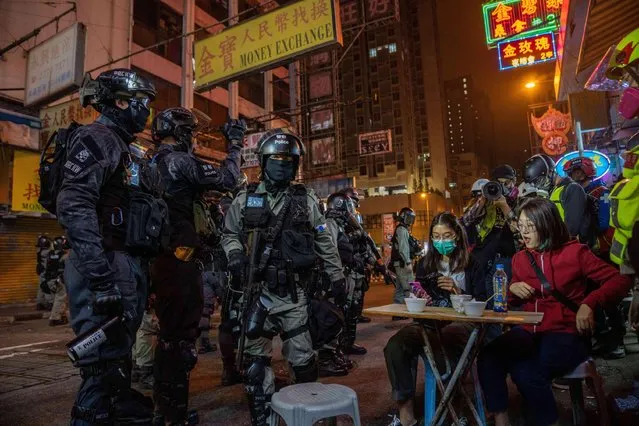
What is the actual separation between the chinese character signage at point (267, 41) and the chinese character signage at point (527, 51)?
427 inches

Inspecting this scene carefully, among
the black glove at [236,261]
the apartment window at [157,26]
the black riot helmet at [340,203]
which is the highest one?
the apartment window at [157,26]

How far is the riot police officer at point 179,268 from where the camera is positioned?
10.9ft

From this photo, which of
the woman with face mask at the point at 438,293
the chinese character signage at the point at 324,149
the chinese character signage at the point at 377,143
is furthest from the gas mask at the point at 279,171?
the chinese character signage at the point at 377,143

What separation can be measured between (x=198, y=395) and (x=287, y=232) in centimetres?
236

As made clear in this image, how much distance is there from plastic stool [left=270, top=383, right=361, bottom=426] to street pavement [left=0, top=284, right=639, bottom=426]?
4.12 ft

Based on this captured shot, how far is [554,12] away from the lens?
14570 millimetres

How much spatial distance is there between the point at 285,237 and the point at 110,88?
5.74 ft

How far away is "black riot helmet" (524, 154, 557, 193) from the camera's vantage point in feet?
19.3

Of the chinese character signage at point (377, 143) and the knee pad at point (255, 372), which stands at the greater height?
the chinese character signage at point (377, 143)

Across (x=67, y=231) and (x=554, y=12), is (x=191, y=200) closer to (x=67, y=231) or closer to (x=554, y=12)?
(x=67, y=231)

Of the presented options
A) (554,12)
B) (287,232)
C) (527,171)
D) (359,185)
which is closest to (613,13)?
(527,171)

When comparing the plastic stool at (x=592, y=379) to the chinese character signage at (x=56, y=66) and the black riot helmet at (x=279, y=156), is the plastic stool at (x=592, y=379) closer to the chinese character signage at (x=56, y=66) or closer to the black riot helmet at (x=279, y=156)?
the black riot helmet at (x=279, y=156)

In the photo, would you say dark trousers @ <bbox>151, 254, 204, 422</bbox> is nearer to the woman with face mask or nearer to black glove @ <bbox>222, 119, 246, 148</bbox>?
black glove @ <bbox>222, 119, 246, 148</bbox>

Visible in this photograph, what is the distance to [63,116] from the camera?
39.2ft
